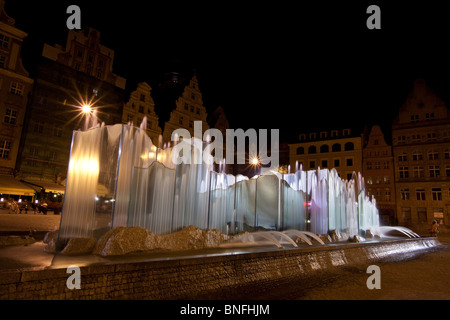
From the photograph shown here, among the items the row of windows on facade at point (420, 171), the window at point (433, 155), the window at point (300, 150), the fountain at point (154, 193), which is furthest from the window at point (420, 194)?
the fountain at point (154, 193)

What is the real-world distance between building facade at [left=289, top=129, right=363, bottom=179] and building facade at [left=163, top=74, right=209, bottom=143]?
18522 mm

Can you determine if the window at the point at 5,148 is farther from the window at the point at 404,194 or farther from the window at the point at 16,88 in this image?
the window at the point at 404,194

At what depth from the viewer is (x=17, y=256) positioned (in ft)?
26.6

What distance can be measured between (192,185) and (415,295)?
8.43 m

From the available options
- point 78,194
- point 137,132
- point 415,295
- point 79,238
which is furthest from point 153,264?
point 415,295

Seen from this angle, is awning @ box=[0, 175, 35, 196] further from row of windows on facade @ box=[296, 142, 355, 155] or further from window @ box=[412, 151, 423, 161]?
window @ box=[412, 151, 423, 161]

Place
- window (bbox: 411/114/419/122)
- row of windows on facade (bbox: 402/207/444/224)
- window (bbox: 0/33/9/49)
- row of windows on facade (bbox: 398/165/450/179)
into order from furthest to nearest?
window (bbox: 411/114/419/122), row of windows on facade (bbox: 398/165/450/179), row of windows on facade (bbox: 402/207/444/224), window (bbox: 0/33/9/49)

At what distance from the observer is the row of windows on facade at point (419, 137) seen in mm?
45206

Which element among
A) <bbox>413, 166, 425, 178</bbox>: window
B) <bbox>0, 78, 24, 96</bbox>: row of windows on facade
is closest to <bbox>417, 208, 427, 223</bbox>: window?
<bbox>413, 166, 425, 178</bbox>: window

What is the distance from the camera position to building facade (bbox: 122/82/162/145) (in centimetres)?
3697

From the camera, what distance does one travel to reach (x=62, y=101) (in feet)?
104

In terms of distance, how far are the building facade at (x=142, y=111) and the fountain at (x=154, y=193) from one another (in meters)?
22.1

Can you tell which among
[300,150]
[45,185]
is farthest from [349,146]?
[45,185]

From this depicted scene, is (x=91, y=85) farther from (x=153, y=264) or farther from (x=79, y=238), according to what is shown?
(x=153, y=264)
